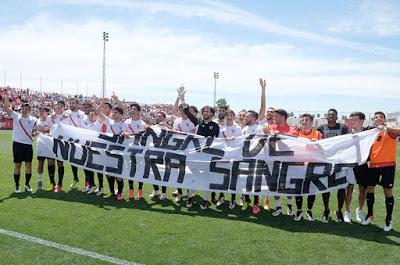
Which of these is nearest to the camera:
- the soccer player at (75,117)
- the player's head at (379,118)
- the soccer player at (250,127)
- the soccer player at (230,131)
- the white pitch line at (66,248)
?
the white pitch line at (66,248)

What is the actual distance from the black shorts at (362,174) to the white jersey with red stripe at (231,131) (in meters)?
2.32

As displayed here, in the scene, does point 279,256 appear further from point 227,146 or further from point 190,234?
point 227,146

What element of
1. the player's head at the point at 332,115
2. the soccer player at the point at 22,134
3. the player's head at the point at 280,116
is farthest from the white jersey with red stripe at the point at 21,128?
the player's head at the point at 332,115

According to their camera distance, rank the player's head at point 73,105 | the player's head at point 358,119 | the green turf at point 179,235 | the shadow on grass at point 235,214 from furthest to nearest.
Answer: the player's head at point 73,105
the player's head at point 358,119
the shadow on grass at point 235,214
the green turf at point 179,235

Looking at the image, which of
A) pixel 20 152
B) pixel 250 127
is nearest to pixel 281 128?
pixel 250 127

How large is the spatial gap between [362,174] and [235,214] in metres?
2.43

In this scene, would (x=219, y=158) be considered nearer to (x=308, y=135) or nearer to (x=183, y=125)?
(x=183, y=125)

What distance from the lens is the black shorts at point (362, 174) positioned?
675cm

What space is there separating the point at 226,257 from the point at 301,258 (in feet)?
3.33

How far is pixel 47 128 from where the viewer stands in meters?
9.02

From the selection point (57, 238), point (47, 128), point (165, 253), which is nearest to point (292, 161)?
point (165, 253)

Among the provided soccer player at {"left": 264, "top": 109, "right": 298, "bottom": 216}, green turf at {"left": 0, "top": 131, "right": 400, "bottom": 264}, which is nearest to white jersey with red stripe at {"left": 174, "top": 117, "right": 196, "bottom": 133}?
green turf at {"left": 0, "top": 131, "right": 400, "bottom": 264}

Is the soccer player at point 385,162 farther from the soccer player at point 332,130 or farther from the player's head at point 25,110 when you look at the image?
the player's head at point 25,110

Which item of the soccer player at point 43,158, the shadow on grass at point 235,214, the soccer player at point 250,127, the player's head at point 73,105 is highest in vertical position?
the player's head at point 73,105
